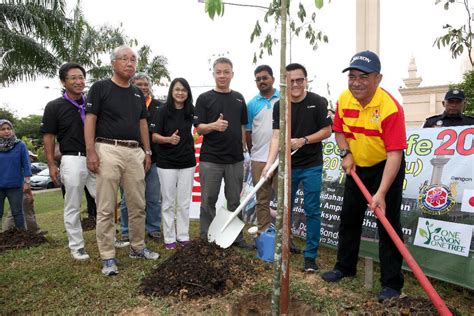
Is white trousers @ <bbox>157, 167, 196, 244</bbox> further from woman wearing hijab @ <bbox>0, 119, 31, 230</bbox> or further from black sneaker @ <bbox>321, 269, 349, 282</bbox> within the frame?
woman wearing hijab @ <bbox>0, 119, 31, 230</bbox>

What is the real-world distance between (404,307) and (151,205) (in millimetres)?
3417

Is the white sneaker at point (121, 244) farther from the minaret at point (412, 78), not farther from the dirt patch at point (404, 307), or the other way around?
the minaret at point (412, 78)

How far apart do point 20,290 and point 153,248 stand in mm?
1525

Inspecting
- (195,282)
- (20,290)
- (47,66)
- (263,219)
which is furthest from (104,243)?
(47,66)

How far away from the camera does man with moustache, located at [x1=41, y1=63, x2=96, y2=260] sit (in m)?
3.98

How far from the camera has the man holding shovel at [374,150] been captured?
291 cm

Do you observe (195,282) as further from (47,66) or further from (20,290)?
(47,66)

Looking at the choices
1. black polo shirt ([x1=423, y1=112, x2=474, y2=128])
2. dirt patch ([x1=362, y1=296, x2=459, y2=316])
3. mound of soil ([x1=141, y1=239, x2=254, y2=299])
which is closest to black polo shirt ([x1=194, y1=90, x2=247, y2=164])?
mound of soil ([x1=141, y1=239, x2=254, y2=299])

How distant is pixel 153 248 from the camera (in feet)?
15.3

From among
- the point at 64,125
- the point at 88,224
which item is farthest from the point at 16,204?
the point at 64,125

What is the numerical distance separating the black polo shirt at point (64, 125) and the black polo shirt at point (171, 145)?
846 millimetres

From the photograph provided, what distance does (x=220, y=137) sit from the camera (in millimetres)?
4328

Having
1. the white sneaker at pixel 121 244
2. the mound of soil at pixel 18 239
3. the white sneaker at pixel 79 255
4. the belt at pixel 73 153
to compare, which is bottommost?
the mound of soil at pixel 18 239

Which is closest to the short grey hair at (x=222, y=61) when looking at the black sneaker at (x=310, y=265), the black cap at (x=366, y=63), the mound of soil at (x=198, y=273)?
the black cap at (x=366, y=63)
